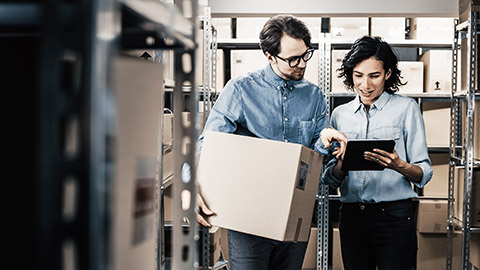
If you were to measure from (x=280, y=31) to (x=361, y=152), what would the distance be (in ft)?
1.92

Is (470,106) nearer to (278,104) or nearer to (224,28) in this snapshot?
(278,104)

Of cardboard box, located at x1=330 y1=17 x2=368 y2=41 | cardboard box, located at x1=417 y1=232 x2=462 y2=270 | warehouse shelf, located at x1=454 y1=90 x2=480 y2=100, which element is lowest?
cardboard box, located at x1=417 y1=232 x2=462 y2=270

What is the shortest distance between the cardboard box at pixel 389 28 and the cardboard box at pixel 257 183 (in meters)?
2.53

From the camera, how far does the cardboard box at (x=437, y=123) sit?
4.06 metres

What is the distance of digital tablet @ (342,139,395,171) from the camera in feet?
6.81

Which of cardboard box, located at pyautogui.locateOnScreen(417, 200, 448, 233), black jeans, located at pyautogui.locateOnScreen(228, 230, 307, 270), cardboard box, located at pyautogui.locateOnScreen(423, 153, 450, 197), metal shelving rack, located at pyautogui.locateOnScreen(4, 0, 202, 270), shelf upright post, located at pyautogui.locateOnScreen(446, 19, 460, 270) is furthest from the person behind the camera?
cardboard box, located at pyautogui.locateOnScreen(423, 153, 450, 197)

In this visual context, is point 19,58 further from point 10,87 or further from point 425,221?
point 425,221

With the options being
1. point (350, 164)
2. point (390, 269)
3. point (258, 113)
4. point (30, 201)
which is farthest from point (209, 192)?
point (30, 201)

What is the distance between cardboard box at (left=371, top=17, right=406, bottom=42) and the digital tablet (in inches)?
84.7

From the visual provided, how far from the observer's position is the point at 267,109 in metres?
1.97

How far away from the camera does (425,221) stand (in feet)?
13.1

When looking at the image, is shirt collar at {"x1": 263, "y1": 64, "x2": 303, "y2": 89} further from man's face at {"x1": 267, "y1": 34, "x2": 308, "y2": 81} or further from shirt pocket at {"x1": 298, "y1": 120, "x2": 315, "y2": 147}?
shirt pocket at {"x1": 298, "y1": 120, "x2": 315, "y2": 147}

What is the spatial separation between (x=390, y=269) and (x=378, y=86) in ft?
2.60

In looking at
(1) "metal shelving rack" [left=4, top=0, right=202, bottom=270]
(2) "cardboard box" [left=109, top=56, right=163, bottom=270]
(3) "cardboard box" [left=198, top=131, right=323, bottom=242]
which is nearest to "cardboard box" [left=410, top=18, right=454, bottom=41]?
(3) "cardboard box" [left=198, top=131, right=323, bottom=242]
